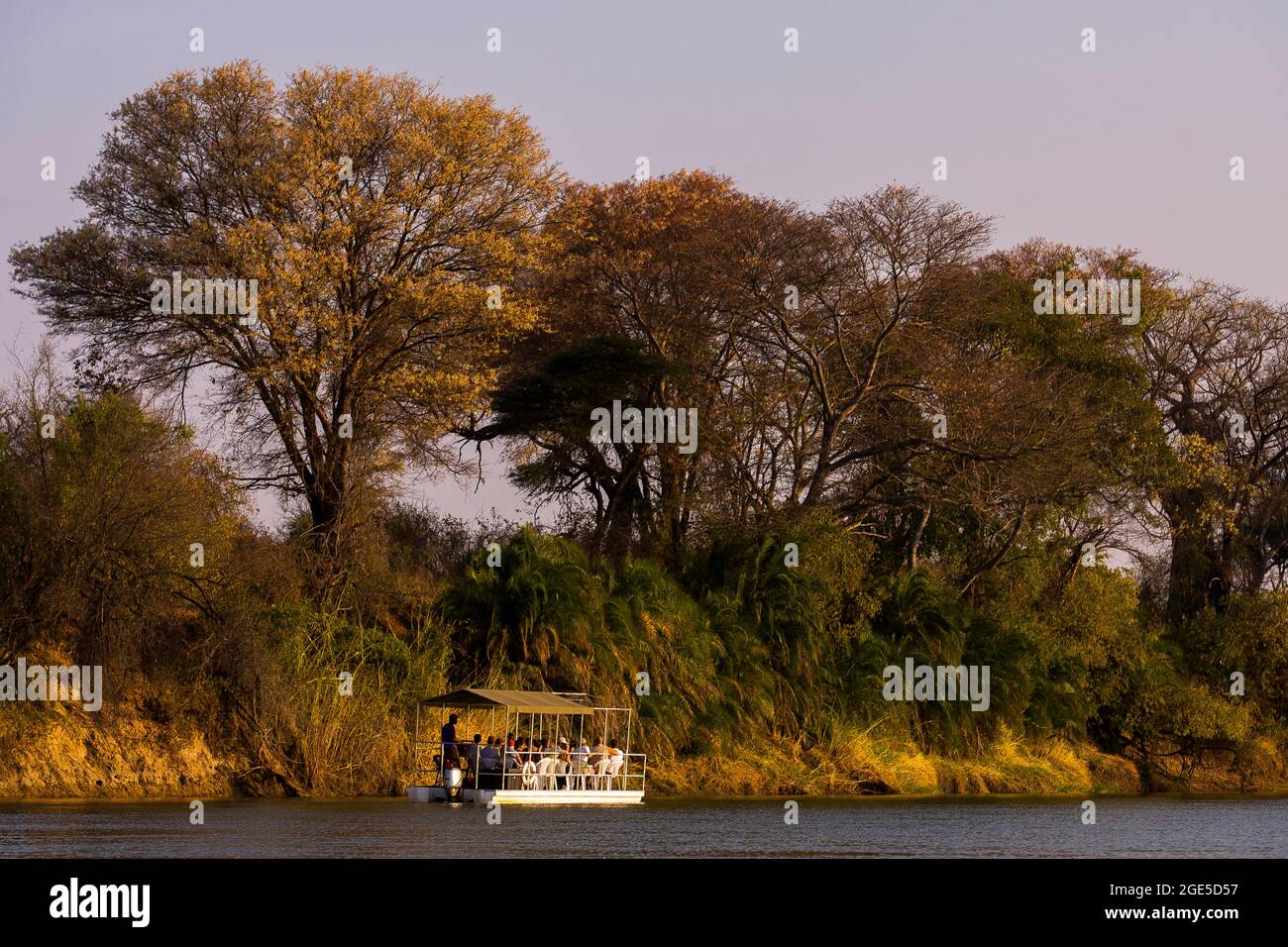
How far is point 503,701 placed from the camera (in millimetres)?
33375

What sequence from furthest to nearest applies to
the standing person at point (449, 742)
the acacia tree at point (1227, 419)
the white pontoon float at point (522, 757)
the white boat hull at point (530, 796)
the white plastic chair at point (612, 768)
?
1. the acacia tree at point (1227, 419)
2. the white plastic chair at point (612, 768)
3. the standing person at point (449, 742)
4. the white pontoon float at point (522, 757)
5. the white boat hull at point (530, 796)

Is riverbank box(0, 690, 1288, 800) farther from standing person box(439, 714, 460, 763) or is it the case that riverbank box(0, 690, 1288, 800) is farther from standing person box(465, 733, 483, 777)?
standing person box(465, 733, 483, 777)

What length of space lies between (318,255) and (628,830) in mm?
19167

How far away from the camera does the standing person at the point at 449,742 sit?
111 feet

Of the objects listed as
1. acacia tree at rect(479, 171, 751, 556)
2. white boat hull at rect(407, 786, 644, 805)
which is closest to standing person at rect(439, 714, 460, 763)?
white boat hull at rect(407, 786, 644, 805)

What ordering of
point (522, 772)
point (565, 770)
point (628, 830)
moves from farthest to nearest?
point (565, 770), point (522, 772), point (628, 830)

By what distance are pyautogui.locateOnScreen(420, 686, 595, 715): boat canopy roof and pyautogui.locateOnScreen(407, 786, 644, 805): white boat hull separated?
1563mm

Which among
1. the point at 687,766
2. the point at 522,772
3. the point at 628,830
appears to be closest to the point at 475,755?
the point at 522,772

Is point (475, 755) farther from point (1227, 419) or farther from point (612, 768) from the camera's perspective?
point (1227, 419)

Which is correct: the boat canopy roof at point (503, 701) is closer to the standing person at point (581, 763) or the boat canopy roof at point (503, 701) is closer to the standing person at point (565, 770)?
the standing person at point (581, 763)

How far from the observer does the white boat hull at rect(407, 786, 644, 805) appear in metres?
33.4

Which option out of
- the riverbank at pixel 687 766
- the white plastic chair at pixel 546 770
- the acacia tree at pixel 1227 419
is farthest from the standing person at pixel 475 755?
the acacia tree at pixel 1227 419

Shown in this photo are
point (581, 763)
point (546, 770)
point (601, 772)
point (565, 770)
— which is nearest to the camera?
point (546, 770)

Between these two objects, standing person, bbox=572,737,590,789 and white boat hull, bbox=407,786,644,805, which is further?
standing person, bbox=572,737,590,789
